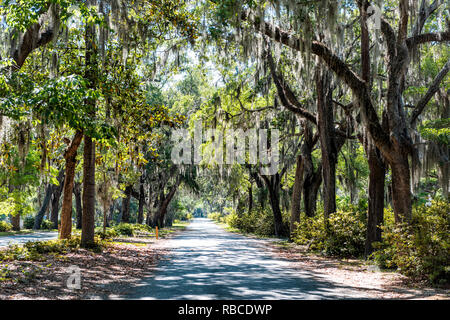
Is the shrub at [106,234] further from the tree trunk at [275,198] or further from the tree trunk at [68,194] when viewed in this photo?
the tree trunk at [275,198]

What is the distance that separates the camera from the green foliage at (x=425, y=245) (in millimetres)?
8188

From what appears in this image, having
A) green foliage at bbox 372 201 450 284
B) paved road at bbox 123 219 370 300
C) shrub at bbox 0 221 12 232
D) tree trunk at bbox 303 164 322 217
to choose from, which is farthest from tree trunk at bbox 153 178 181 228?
green foliage at bbox 372 201 450 284

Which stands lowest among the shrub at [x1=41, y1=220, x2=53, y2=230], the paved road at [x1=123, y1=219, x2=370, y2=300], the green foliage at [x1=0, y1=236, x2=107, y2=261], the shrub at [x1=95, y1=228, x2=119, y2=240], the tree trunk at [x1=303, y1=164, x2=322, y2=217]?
the shrub at [x1=41, y1=220, x2=53, y2=230]

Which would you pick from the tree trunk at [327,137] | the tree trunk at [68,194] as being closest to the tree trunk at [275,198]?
the tree trunk at [327,137]

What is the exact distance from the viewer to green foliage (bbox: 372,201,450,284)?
8.19 m

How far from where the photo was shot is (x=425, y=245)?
8.55 meters

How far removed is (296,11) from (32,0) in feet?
20.0

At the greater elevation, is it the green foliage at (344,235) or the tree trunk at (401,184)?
the tree trunk at (401,184)

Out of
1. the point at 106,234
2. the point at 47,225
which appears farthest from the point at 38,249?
the point at 47,225

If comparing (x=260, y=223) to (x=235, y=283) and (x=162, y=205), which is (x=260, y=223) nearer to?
(x=162, y=205)

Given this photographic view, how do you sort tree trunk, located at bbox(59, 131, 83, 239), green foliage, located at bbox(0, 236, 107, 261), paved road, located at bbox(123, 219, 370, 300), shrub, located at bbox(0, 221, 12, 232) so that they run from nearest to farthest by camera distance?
paved road, located at bbox(123, 219, 370, 300)
green foliage, located at bbox(0, 236, 107, 261)
tree trunk, located at bbox(59, 131, 83, 239)
shrub, located at bbox(0, 221, 12, 232)

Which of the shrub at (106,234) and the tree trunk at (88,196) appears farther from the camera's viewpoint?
A: the shrub at (106,234)

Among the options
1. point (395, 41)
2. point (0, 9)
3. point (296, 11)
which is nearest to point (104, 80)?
point (0, 9)

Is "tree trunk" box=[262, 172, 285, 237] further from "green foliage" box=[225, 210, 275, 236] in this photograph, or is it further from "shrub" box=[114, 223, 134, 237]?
"shrub" box=[114, 223, 134, 237]
